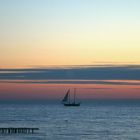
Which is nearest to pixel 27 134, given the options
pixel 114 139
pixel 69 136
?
pixel 69 136

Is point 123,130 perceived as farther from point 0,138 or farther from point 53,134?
point 0,138

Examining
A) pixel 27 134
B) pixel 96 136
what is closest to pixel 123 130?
pixel 96 136

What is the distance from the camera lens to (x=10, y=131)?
120 metres

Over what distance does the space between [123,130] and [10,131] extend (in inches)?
1204

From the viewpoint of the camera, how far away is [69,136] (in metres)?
116

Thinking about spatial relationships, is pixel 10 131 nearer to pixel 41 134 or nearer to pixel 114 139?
pixel 41 134

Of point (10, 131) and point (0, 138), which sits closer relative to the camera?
point (0, 138)

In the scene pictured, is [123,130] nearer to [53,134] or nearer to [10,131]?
[53,134]

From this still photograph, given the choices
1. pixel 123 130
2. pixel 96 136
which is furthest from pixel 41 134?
pixel 123 130

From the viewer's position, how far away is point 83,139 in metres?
110

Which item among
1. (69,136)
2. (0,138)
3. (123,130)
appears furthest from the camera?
(123,130)

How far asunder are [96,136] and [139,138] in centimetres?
1125

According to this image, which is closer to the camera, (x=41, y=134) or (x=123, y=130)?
(x=41, y=134)

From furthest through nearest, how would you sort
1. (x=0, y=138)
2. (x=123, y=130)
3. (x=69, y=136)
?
1. (x=123, y=130)
2. (x=69, y=136)
3. (x=0, y=138)
